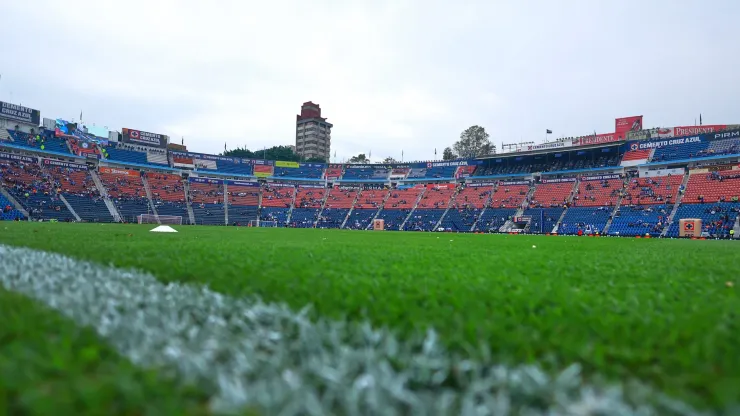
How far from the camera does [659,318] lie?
1.77 metres

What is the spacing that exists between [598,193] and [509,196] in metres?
8.33

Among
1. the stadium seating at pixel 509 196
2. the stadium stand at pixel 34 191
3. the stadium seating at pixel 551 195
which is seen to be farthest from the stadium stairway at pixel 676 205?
the stadium stand at pixel 34 191

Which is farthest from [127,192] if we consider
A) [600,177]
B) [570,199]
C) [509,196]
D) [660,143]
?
[660,143]

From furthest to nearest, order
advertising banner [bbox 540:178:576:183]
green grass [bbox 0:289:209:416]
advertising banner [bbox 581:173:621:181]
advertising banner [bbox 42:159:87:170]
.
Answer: advertising banner [bbox 540:178:576:183] → advertising banner [bbox 581:173:621:181] → advertising banner [bbox 42:159:87:170] → green grass [bbox 0:289:209:416]

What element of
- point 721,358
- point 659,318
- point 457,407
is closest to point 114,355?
point 457,407

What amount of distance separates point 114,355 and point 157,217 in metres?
41.2

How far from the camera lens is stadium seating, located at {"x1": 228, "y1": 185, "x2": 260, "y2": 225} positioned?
1753 inches

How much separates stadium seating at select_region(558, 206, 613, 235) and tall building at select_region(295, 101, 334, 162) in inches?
2685

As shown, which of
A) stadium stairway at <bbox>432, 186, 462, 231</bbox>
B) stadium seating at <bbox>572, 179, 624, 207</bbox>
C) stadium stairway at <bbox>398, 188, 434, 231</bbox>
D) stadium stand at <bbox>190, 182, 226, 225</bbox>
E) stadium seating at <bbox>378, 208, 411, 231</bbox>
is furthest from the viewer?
stadium seating at <bbox>378, 208, 411, 231</bbox>

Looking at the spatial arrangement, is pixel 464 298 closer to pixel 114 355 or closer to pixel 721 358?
pixel 721 358

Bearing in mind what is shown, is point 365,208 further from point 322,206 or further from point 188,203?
point 188,203

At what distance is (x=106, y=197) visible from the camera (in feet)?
128

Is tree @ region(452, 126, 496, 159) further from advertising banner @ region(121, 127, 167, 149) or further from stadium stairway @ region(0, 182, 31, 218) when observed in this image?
stadium stairway @ region(0, 182, 31, 218)

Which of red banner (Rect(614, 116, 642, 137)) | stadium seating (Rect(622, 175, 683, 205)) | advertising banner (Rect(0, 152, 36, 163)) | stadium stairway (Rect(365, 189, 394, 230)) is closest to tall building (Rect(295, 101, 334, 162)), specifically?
stadium stairway (Rect(365, 189, 394, 230))
